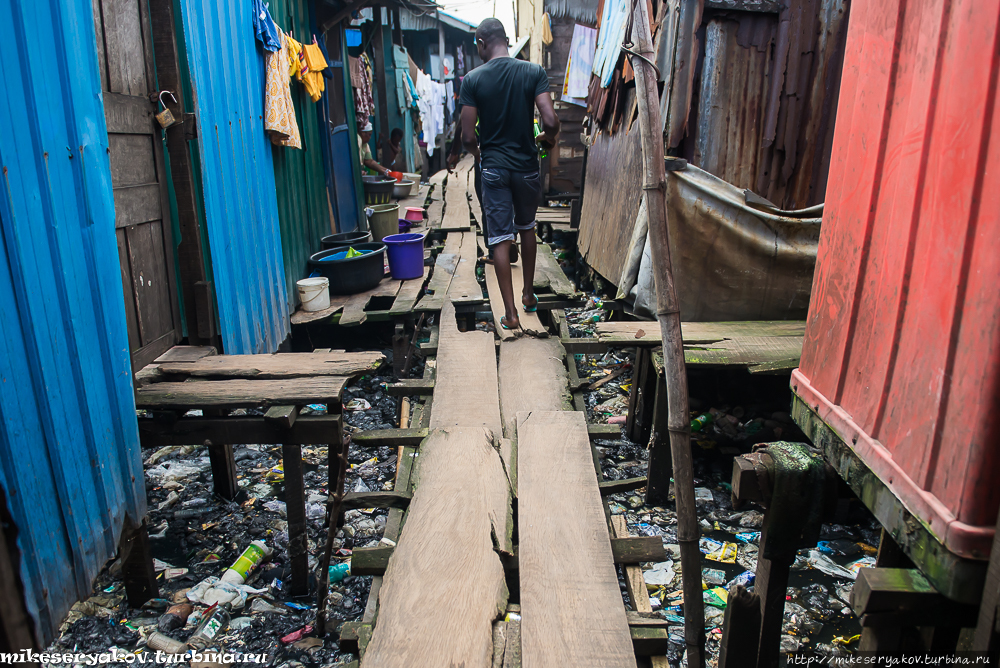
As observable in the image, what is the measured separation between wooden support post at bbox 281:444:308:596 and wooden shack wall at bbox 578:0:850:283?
12.0ft

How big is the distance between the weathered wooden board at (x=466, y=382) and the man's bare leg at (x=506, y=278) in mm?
232

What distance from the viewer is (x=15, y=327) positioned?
216 cm

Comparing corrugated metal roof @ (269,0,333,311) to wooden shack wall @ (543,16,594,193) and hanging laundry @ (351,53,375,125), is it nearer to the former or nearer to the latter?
hanging laundry @ (351,53,375,125)

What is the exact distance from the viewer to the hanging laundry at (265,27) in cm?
471

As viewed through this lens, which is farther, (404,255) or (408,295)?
(404,255)

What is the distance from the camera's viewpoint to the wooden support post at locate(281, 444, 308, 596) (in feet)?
10.0

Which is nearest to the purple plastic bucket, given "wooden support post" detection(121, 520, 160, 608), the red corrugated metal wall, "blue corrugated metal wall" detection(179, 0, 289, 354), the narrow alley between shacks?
the narrow alley between shacks

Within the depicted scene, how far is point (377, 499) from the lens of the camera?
267 cm

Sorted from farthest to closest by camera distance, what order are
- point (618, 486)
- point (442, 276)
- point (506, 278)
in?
point (442, 276) → point (506, 278) → point (618, 486)

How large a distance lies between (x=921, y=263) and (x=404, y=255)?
5420 millimetres

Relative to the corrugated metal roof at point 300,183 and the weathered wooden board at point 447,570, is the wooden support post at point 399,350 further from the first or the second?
the weathered wooden board at point 447,570

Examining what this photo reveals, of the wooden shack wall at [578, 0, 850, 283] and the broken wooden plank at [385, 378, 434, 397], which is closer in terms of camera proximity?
the broken wooden plank at [385, 378, 434, 397]

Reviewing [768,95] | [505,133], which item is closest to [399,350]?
[505,133]

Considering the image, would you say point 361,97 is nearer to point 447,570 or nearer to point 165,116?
point 165,116
